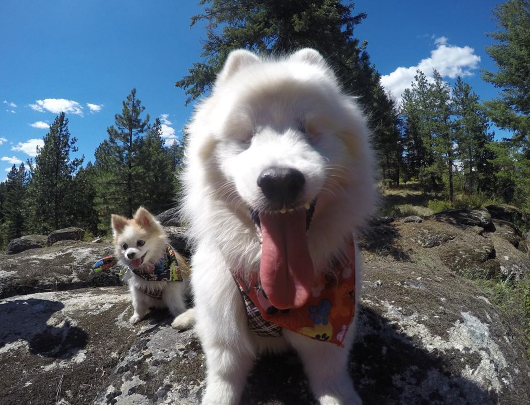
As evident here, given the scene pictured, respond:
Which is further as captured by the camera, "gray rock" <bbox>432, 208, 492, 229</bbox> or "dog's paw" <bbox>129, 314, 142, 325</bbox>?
"gray rock" <bbox>432, 208, 492, 229</bbox>

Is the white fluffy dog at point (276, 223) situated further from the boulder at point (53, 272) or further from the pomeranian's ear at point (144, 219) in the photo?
the boulder at point (53, 272)

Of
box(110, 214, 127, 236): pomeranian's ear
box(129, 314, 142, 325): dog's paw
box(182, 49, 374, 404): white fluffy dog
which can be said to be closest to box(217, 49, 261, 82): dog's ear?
box(182, 49, 374, 404): white fluffy dog

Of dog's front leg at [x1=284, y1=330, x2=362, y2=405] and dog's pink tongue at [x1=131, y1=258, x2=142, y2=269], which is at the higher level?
dog's pink tongue at [x1=131, y1=258, x2=142, y2=269]

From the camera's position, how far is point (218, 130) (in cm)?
165

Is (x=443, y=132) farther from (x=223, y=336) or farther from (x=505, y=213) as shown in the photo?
(x=223, y=336)

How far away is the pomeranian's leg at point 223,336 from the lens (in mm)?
1690

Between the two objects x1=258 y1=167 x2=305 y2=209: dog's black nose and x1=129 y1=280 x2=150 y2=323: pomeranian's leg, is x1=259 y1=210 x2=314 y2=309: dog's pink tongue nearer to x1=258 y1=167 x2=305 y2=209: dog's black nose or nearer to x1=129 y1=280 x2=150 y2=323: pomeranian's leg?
x1=258 y1=167 x2=305 y2=209: dog's black nose

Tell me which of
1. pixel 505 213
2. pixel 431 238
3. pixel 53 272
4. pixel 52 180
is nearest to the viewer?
pixel 53 272

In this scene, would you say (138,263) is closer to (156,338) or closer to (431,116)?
(156,338)

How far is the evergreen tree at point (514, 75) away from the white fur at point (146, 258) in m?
20.6

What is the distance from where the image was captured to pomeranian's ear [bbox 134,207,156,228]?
12.1 feet

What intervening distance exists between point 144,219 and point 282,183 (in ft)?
9.65

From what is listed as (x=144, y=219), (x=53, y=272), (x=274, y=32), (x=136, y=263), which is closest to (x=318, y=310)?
(x=136, y=263)

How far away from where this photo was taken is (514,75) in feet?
57.2
